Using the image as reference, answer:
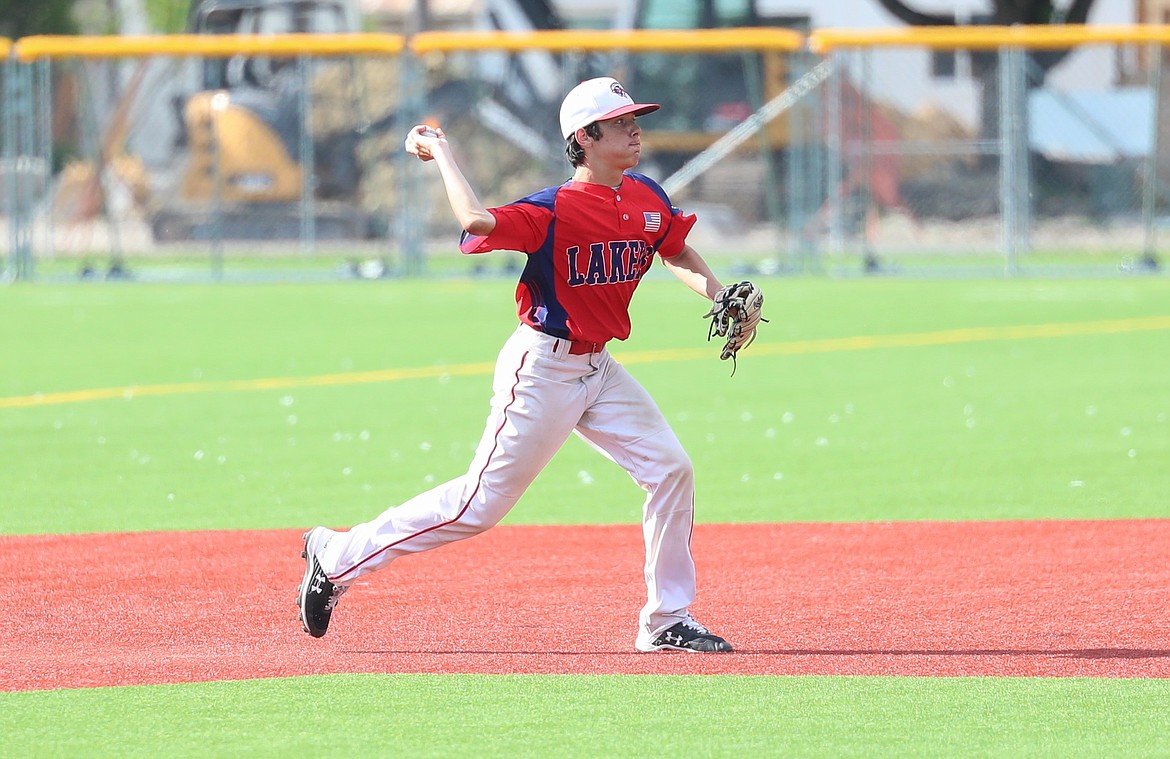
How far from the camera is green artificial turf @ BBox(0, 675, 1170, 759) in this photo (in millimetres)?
4980

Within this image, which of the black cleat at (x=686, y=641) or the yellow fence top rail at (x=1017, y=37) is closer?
the black cleat at (x=686, y=641)

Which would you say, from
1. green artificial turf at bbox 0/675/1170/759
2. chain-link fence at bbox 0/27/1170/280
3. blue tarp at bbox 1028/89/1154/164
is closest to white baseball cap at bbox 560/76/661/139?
green artificial turf at bbox 0/675/1170/759

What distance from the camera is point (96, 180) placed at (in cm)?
2588

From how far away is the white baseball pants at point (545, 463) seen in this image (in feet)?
20.5

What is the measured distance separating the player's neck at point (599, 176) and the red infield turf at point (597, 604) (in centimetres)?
156

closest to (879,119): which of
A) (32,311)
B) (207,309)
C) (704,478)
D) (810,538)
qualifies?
(207,309)

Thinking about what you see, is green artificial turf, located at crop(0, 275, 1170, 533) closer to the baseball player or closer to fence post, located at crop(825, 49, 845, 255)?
the baseball player

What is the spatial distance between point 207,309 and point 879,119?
1044 cm

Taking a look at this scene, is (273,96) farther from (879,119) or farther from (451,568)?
(451,568)

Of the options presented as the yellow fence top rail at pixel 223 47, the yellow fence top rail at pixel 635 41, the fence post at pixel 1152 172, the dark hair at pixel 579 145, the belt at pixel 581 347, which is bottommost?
the fence post at pixel 1152 172

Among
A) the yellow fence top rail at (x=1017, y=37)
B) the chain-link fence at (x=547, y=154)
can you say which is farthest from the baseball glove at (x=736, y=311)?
the chain-link fence at (x=547, y=154)

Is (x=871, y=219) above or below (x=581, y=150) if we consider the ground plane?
below

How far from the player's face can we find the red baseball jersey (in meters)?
0.13

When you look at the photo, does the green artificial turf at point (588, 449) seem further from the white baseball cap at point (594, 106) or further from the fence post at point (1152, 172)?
the white baseball cap at point (594, 106)
